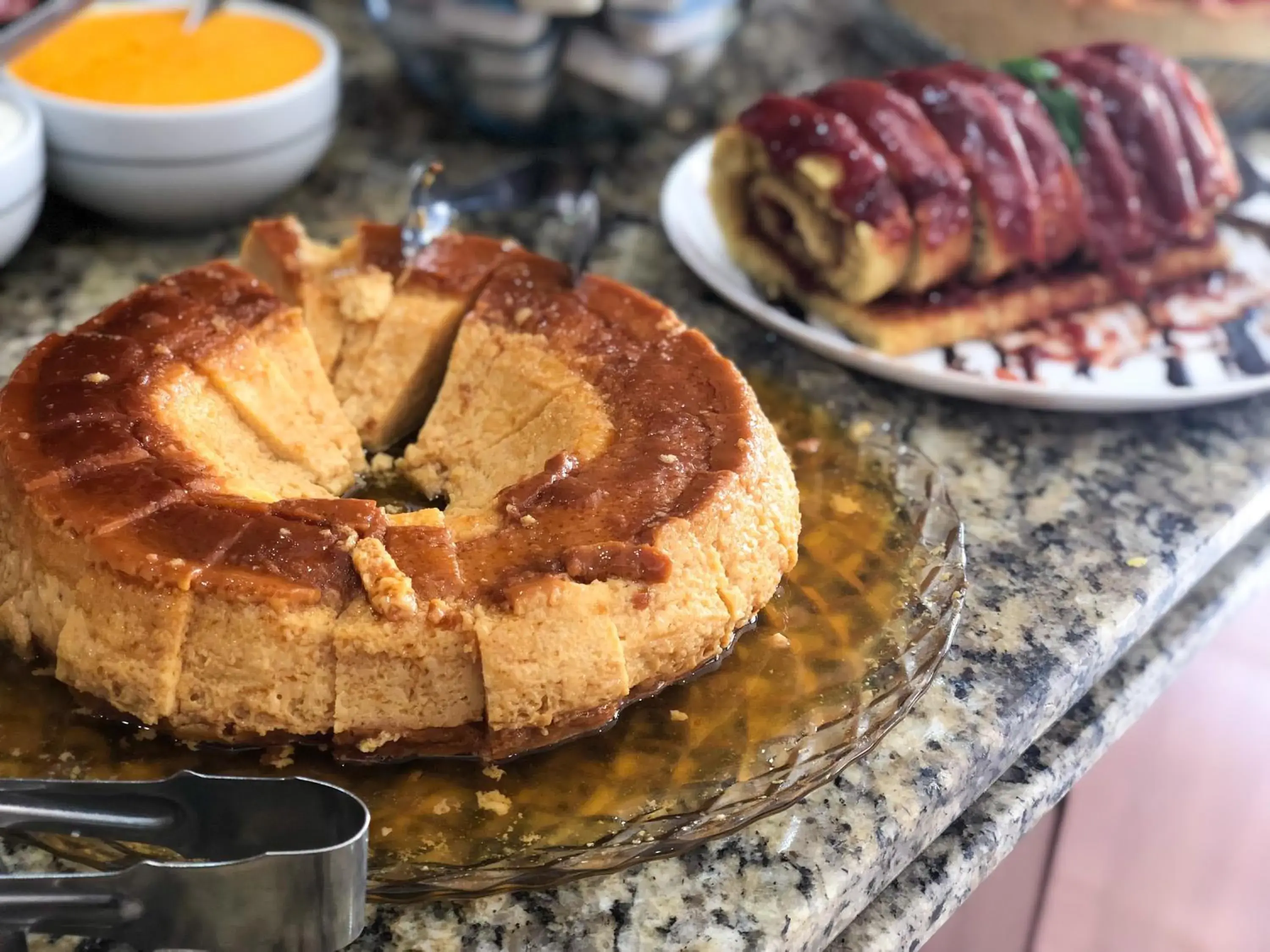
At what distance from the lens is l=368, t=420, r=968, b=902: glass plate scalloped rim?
932mm

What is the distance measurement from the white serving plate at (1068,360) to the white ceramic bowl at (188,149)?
573mm

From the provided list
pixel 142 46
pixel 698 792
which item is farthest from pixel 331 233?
pixel 698 792

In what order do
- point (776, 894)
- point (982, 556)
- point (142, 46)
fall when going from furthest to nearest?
point (142, 46) → point (982, 556) → point (776, 894)

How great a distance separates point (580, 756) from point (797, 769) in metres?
0.18

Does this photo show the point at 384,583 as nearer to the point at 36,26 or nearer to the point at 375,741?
the point at 375,741

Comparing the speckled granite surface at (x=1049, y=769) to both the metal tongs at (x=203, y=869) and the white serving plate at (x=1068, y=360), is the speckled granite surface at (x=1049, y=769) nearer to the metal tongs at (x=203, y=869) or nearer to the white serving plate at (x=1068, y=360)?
the white serving plate at (x=1068, y=360)

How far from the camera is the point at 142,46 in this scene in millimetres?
1890

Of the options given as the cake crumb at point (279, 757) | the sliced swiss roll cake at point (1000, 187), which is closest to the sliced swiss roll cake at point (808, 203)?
the sliced swiss roll cake at point (1000, 187)

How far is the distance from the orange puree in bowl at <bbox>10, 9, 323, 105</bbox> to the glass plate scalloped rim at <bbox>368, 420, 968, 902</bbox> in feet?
3.84

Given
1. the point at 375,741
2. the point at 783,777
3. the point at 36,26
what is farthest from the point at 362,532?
the point at 36,26

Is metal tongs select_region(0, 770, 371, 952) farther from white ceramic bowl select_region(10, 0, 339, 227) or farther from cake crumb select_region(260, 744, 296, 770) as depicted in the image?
white ceramic bowl select_region(10, 0, 339, 227)

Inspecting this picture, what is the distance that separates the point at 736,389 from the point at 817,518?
0.58ft

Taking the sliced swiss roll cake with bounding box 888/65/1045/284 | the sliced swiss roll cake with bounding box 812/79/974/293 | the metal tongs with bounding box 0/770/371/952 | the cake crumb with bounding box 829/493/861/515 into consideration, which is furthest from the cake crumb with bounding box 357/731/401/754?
the sliced swiss roll cake with bounding box 888/65/1045/284

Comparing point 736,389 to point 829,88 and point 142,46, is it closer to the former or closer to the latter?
point 829,88
